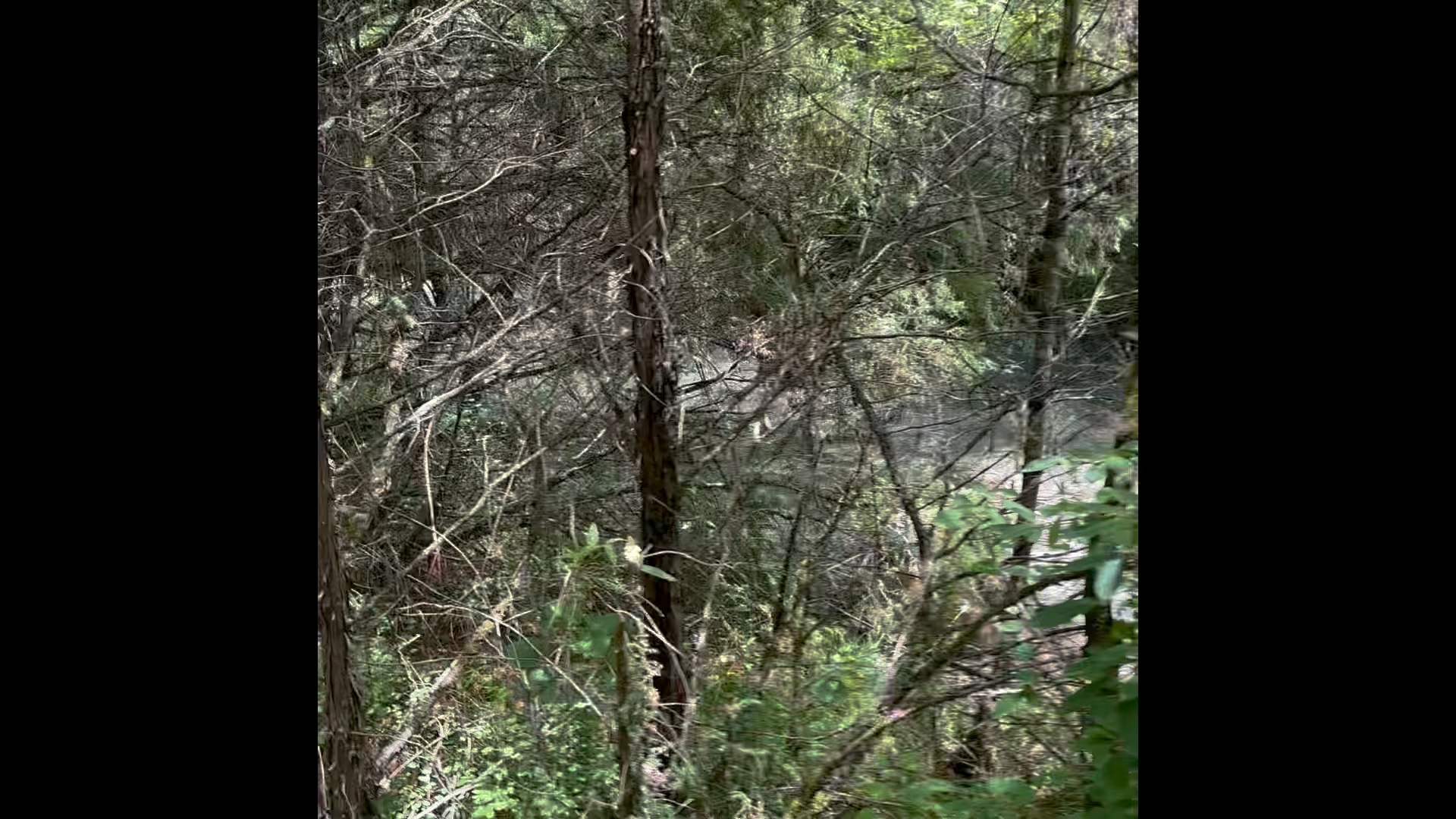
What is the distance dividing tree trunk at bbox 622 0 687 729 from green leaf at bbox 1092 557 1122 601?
46.0 inches

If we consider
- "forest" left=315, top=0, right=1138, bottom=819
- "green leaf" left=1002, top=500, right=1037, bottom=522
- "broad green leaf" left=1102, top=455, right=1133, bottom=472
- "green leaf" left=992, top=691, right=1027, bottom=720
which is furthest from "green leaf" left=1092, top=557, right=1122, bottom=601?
"forest" left=315, top=0, right=1138, bottom=819

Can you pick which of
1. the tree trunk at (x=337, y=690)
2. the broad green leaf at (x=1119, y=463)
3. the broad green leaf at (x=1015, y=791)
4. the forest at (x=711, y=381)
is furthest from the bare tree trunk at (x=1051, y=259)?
the tree trunk at (x=337, y=690)

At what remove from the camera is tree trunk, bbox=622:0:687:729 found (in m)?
2.38

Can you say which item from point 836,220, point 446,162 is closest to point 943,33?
point 836,220

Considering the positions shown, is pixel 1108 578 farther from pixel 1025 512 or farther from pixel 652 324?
pixel 652 324

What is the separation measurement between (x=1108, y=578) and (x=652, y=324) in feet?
4.26

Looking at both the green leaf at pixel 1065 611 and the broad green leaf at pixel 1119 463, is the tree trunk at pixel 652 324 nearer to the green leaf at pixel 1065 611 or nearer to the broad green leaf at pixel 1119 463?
the green leaf at pixel 1065 611

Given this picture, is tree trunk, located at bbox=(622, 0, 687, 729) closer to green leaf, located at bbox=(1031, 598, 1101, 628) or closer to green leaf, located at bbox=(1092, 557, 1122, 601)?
green leaf, located at bbox=(1031, 598, 1101, 628)

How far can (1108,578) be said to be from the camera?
4.83 ft

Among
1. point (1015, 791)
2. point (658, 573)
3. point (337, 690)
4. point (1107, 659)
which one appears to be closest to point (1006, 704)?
point (1015, 791)
